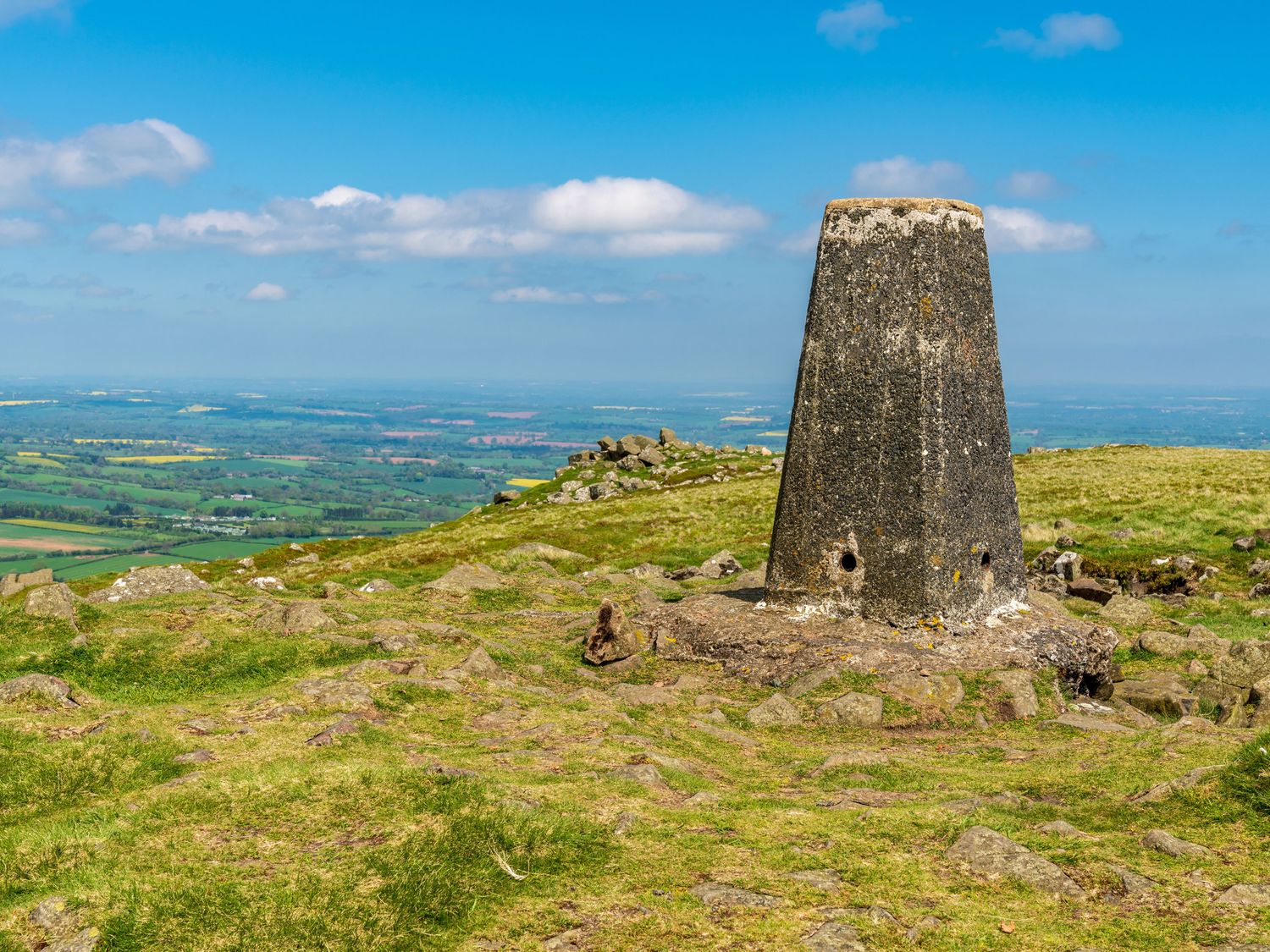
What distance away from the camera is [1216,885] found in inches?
290

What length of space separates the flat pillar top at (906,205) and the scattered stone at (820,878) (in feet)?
38.3

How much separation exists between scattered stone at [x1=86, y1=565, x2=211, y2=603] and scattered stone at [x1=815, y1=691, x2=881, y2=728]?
45.3ft

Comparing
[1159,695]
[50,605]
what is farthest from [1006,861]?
[50,605]

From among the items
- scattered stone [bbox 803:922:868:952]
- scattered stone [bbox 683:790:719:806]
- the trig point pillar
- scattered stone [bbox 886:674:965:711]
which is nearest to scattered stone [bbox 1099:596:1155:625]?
the trig point pillar

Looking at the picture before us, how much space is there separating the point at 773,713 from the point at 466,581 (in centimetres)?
1109

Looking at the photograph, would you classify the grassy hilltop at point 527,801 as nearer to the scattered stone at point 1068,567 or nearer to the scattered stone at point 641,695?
the scattered stone at point 641,695

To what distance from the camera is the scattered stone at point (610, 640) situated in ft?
55.5

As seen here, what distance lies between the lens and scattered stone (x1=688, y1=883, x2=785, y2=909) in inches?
291

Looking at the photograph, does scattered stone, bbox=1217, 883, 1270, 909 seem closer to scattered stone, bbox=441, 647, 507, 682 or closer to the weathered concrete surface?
the weathered concrete surface

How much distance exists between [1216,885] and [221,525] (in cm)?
14568

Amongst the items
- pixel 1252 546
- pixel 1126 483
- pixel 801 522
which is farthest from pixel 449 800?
pixel 1126 483

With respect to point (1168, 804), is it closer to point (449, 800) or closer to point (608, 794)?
point (608, 794)

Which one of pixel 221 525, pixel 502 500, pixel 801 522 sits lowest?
pixel 221 525

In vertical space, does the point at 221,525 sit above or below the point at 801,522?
below
